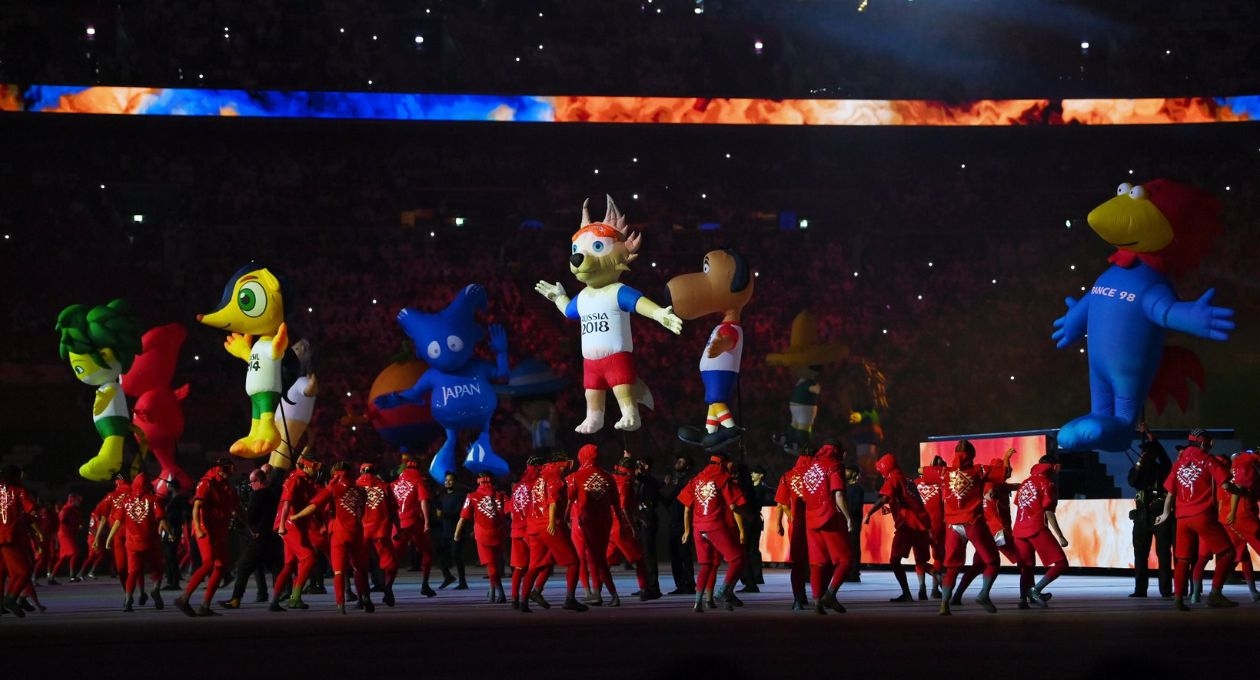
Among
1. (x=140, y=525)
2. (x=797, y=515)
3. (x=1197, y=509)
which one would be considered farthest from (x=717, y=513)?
(x=140, y=525)

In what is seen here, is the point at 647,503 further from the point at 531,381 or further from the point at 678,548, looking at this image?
the point at 531,381

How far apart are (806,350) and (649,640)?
15690 millimetres

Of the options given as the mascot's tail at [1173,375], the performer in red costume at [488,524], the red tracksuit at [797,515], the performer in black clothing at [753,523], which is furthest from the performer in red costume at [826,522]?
the mascot's tail at [1173,375]

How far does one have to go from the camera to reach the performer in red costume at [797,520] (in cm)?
1440

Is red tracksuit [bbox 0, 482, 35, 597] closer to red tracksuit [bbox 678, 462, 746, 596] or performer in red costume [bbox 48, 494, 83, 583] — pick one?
red tracksuit [bbox 678, 462, 746, 596]

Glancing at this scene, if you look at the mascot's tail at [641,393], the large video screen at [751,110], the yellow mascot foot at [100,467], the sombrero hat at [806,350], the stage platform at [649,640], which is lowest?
the stage platform at [649,640]

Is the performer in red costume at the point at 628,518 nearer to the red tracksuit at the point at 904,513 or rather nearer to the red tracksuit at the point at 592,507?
the red tracksuit at the point at 592,507

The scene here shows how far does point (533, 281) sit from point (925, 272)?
8.87m

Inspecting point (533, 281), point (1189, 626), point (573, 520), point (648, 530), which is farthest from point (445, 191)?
point (1189, 626)

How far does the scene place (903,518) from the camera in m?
16.8

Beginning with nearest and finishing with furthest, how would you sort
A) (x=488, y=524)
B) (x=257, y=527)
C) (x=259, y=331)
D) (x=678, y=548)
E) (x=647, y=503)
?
1. (x=257, y=527)
2. (x=488, y=524)
3. (x=647, y=503)
4. (x=678, y=548)
5. (x=259, y=331)

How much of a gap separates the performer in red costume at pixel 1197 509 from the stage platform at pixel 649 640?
0.38 metres

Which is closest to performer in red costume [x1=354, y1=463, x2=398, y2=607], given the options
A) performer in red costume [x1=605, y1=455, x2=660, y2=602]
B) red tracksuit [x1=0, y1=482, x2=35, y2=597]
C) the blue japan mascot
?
performer in red costume [x1=605, y1=455, x2=660, y2=602]

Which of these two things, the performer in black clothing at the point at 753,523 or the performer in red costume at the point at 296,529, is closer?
the performer in red costume at the point at 296,529
